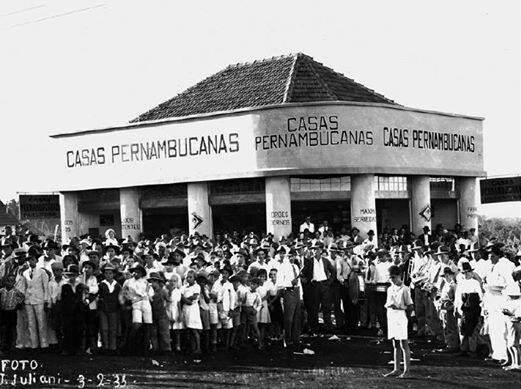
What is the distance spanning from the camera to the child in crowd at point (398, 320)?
1484 cm

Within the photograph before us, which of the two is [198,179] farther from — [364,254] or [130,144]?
[364,254]

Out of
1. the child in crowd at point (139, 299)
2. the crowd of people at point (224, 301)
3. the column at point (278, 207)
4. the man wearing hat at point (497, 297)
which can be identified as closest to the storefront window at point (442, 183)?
the column at point (278, 207)

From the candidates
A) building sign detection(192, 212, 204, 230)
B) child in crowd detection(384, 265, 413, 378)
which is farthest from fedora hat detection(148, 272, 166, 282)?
building sign detection(192, 212, 204, 230)

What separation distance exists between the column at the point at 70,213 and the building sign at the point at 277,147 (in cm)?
45

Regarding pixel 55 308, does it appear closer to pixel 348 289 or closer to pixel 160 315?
pixel 160 315

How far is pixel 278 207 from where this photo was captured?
31.8 meters

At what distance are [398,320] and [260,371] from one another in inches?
98.0

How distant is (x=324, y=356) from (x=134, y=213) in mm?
20176

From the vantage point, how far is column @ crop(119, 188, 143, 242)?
117 feet

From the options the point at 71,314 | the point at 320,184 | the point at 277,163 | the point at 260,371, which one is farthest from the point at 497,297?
the point at 320,184

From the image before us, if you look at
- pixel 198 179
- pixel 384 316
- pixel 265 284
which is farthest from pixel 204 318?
pixel 198 179

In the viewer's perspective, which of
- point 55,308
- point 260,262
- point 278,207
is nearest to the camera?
point 55,308

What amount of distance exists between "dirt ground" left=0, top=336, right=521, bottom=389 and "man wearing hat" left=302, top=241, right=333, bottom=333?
A: 8.18 feet

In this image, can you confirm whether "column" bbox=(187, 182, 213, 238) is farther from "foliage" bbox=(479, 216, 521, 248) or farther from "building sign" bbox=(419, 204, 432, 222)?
"foliage" bbox=(479, 216, 521, 248)
